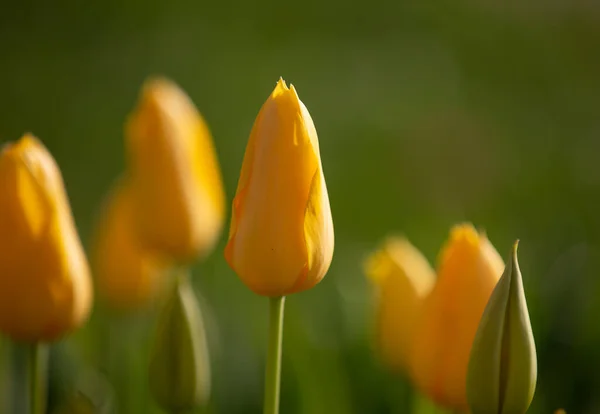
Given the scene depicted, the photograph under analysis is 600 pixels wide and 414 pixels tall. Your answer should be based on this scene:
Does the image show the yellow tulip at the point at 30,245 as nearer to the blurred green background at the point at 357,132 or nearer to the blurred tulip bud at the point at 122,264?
the blurred green background at the point at 357,132

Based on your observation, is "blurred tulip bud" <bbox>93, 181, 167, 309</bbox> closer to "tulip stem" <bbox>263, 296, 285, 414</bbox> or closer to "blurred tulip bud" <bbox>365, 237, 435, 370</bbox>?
"blurred tulip bud" <bbox>365, 237, 435, 370</bbox>

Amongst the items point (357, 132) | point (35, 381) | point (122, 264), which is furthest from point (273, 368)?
point (357, 132)

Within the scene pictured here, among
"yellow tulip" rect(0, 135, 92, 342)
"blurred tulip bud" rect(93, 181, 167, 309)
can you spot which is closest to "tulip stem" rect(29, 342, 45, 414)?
"yellow tulip" rect(0, 135, 92, 342)

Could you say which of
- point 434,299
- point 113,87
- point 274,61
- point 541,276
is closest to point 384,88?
point 274,61

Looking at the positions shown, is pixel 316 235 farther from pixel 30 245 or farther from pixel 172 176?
pixel 172 176

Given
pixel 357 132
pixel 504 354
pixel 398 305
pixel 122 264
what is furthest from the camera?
pixel 357 132

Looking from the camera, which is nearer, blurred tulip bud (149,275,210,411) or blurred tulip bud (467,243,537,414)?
blurred tulip bud (467,243,537,414)
